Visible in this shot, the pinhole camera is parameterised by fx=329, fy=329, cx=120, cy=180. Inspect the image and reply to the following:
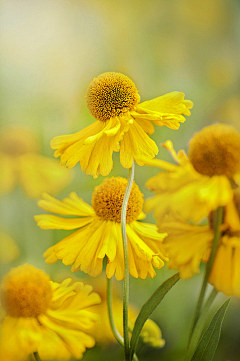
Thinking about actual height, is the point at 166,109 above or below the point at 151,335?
above

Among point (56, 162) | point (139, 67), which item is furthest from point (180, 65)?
point (56, 162)

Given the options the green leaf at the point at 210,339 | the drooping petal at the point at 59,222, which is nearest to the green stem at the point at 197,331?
the green leaf at the point at 210,339

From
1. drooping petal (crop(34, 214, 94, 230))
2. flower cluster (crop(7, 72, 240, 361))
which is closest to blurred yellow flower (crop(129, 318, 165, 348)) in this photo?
flower cluster (crop(7, 72, 240, 361))

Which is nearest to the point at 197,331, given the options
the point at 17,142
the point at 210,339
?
the point at 210,339

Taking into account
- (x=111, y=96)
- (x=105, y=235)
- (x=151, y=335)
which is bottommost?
(x=151, y=335)

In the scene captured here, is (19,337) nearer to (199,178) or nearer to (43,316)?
(43,316)

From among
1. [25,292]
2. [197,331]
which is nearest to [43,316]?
[25,292]

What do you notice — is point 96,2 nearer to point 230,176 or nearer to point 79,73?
point 79,73
